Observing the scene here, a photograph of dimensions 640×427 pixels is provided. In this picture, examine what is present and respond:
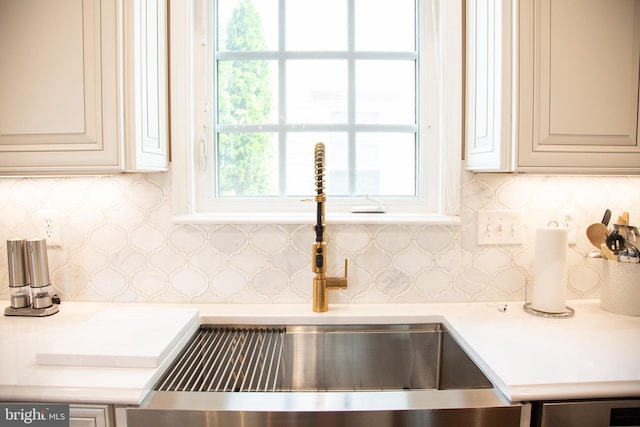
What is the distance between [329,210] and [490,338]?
725mm

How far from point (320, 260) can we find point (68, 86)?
878mm

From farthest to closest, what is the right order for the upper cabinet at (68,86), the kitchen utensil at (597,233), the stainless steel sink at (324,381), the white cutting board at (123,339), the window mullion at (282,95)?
the window mullion at (282,95), the kitchen utensil at (597,233), the upper cabinet at (68,86), the white cutting board at (123,339), the stainless steel sink at (324,381)

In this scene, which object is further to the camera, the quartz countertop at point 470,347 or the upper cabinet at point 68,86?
the upper cabinet at point 68,86

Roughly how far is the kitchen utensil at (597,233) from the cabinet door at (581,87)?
0.91ft

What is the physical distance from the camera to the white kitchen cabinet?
847mm

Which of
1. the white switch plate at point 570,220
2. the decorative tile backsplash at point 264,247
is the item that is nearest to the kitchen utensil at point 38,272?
the decorative tile backsplash at point 264,247

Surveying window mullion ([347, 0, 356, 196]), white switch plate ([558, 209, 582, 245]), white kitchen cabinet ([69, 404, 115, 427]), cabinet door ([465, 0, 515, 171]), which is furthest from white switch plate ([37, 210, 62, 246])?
white switch plate ([558, 209, 582, 245])

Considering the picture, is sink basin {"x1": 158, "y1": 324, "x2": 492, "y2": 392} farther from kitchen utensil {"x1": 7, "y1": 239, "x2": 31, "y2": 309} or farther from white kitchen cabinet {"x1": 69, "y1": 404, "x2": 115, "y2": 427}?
kitchen utensil {"x1": 7, "y1": 239, "x2": 31, "y2": 309}

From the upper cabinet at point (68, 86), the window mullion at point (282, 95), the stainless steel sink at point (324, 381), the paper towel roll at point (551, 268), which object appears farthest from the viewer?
the window mullion at point (282, 95)

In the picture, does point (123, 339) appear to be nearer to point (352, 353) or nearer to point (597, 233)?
point (352, 353)

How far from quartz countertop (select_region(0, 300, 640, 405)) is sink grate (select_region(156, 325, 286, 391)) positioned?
0.03 metres

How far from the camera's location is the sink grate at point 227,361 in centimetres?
97

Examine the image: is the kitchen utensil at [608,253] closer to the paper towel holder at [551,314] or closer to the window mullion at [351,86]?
the paper towel holder at [551,314]

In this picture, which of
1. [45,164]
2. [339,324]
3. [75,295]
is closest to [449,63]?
[339,324]
